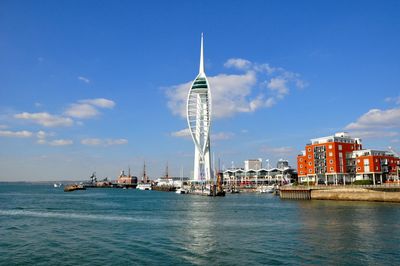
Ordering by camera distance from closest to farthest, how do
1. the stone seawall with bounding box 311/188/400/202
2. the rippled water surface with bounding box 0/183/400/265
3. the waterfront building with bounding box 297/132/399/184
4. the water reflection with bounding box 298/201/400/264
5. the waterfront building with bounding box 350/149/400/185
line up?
the rippled water surface with bounding box 0/183/400/265 < the water reflection with bounding box 298/201/400/264 < the stone seawall with bounding box 311/188/400/202 < the waterfront building with bounding box 350/149/400/185 < the waterfront building with bounding box 297/132/399/184

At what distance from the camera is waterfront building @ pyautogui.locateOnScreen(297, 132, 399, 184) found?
117 metres

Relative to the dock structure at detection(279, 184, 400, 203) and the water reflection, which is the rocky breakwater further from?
the water reflection

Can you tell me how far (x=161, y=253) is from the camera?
1248 inches

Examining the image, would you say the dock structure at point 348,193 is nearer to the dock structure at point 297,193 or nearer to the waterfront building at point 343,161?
the dock structure at point 297,193

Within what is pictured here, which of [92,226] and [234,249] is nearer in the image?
[234,249]

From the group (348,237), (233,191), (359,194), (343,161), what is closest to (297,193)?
(359,194)

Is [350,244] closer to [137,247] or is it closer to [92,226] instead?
[137,247]

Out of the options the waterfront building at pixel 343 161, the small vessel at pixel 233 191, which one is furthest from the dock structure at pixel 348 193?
the small vessel at pixel 233 191

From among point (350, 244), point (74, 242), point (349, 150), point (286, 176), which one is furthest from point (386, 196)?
point (286, 176)

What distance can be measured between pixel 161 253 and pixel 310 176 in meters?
103

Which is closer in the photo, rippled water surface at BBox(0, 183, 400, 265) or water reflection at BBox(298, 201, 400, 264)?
rippled water surface at BBox(0, 183, 400, 265)

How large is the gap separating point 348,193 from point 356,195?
7.04 ft

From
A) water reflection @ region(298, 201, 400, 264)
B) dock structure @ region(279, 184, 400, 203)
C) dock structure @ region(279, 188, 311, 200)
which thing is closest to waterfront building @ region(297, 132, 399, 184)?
dock structure @ region(279, 188, 311, 200)

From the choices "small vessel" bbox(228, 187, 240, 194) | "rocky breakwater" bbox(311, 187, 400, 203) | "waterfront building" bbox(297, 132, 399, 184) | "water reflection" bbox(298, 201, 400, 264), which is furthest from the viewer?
"small vessel" bbox(228, 187, 240, 194)
